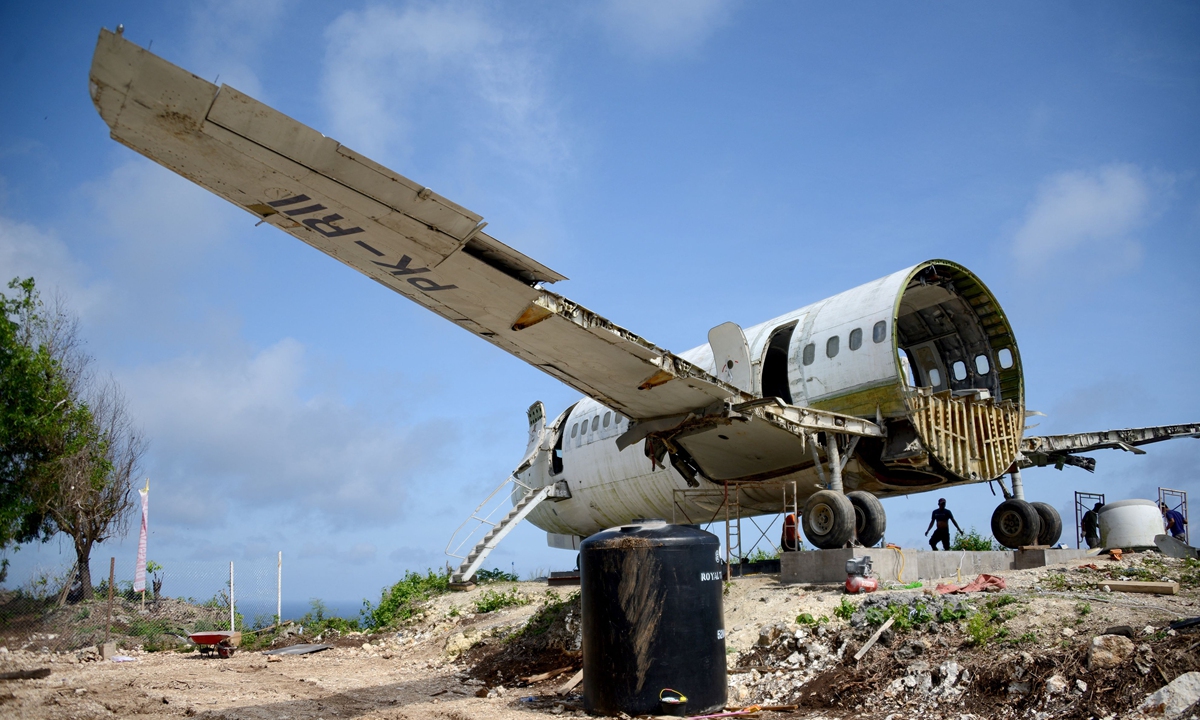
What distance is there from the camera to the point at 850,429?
45.4ft

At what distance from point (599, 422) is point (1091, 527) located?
11201 millimetres

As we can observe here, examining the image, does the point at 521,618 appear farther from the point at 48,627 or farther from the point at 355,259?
the point at 48,627

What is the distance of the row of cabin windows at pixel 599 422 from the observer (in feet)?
66.5

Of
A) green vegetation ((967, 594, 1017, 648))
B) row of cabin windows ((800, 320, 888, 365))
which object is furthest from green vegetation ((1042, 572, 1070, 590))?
row of cabin windows ((800, 320, 888, 365))

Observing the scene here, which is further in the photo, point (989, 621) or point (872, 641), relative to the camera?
point (872, 641)

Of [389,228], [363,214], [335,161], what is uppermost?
[335,161]

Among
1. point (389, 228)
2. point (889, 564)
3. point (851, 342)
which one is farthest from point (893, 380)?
point (389, 228)

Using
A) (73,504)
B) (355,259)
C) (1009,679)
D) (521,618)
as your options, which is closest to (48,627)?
(73,504)

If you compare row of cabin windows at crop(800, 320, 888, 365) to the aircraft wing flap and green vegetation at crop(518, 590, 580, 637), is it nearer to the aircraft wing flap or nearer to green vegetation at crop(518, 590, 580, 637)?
green vegetation at crop(518, 590, 580, 637)

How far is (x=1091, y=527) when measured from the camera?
17.8 meters

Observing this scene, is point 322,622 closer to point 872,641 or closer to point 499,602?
point 499,602

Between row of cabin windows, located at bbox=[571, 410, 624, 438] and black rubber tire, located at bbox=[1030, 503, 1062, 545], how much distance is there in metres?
9.14

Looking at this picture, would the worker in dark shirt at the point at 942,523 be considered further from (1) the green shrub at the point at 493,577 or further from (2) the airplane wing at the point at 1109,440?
(1) the green shrub at the point at 493,577

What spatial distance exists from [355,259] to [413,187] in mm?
1921
